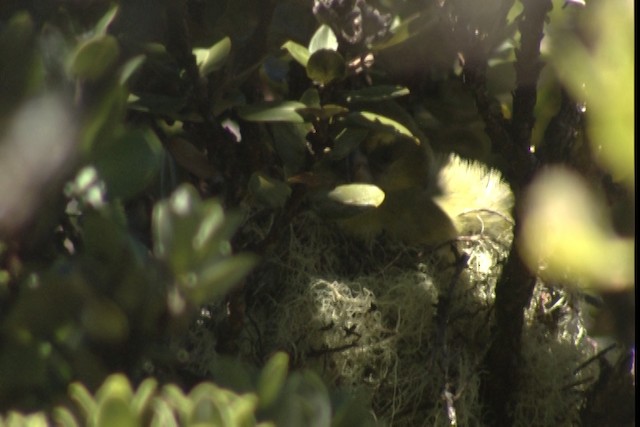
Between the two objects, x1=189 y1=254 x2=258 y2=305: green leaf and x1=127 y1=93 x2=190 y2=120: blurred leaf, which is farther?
x1=127 y1=93 x2=190 y2=120: blurred leaf

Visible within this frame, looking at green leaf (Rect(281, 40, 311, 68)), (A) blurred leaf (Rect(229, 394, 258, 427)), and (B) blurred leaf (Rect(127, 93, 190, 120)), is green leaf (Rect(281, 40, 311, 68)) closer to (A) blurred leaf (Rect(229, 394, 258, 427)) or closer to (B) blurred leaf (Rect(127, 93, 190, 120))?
(B) blurred leaf (Rect(127, 93, 190, 120))

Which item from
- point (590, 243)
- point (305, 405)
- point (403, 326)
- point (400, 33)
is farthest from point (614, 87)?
point (403, 326)

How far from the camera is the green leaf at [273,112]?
868mm

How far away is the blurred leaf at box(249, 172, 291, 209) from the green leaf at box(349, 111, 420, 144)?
0.33ft

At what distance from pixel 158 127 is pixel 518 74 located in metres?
0.39

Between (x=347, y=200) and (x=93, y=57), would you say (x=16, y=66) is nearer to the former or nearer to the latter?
(x=93, y=57)

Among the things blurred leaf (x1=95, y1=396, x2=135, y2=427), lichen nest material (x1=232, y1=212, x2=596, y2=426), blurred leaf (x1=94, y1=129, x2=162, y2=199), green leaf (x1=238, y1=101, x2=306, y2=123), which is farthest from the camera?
lichen nest material (x1=232, y1=212, x2=596, y2=426)

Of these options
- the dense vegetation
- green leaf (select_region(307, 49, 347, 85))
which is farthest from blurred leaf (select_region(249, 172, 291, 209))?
green leaf (select_region(307, 49, 347, 85))

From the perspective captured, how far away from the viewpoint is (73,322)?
618 millimetres

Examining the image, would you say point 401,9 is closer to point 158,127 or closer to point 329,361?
point 158,127

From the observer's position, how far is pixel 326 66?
88 cm

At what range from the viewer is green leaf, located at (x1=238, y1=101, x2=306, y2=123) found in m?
0.87

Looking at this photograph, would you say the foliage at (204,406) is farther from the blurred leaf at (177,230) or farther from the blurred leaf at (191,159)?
the blurred leaf at (191,159)

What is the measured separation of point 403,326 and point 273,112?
0.35 metres
